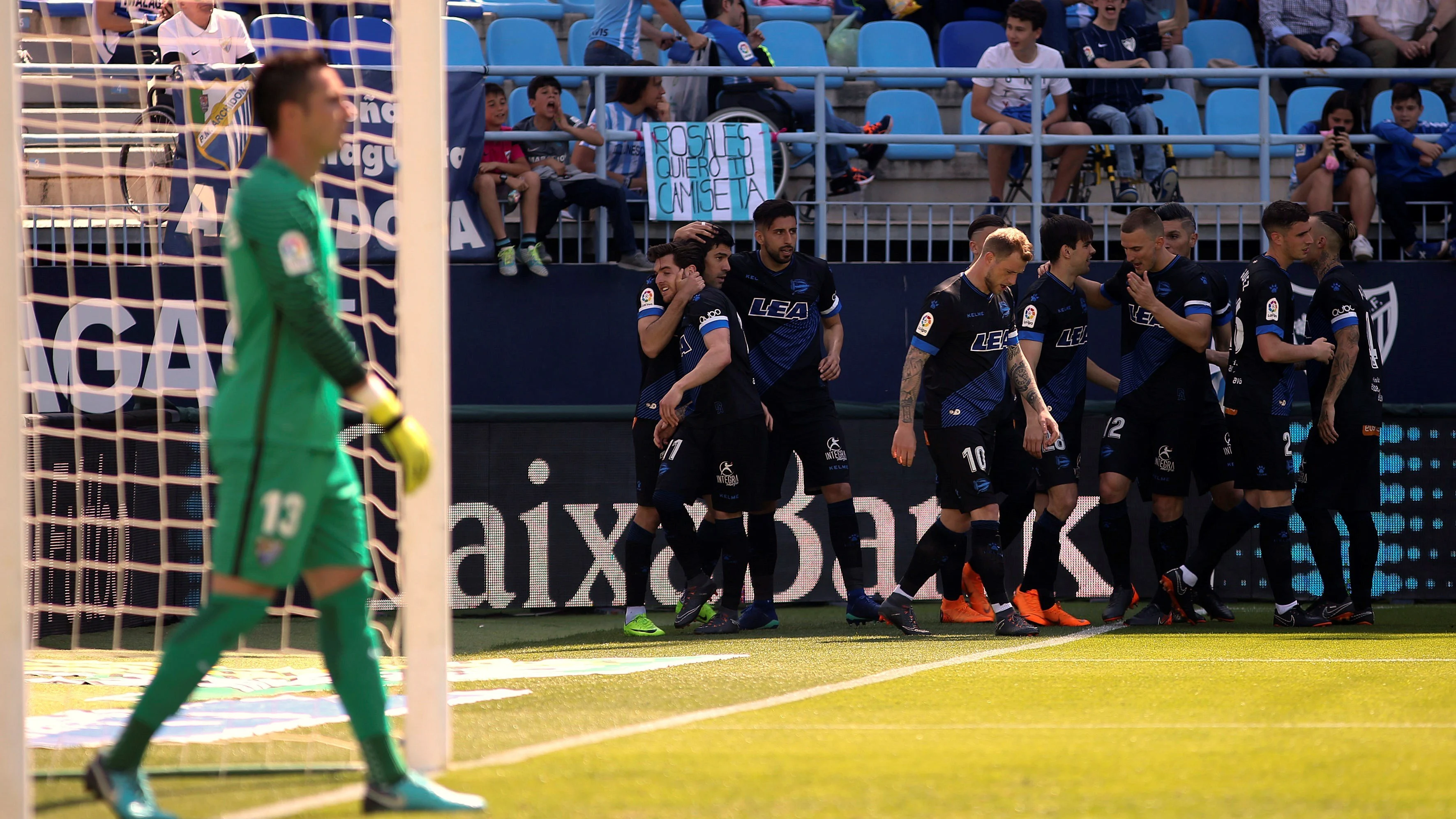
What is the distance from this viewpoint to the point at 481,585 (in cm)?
1012

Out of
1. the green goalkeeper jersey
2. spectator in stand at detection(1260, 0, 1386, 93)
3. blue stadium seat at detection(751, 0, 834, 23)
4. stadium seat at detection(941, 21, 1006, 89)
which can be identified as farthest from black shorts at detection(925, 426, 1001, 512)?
spectator in stand at detection(1260, 0, 1386, 93)

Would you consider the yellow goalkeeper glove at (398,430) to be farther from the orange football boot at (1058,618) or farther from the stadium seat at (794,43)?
the stadium seat at (794,43)

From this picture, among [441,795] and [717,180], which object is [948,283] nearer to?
[717,180]

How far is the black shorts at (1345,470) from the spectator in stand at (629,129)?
5056mm

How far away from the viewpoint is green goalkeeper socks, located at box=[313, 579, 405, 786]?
3.71 meters

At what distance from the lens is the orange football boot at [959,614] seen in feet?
30.2

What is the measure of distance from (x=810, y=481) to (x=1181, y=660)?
8.69 ft

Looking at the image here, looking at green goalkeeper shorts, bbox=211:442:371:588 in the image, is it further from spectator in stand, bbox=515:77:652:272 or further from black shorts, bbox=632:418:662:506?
spectator in stand, bbox=515:77:652:272

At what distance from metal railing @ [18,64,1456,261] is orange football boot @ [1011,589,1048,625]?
3.50m

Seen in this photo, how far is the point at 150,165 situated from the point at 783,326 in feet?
12.5

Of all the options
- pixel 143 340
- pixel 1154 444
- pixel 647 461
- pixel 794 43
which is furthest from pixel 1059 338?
pixel 143 340

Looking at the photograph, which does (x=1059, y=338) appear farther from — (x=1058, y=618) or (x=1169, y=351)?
(x=1058, y=618)

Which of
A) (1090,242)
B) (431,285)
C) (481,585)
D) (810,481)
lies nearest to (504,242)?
(481,585)

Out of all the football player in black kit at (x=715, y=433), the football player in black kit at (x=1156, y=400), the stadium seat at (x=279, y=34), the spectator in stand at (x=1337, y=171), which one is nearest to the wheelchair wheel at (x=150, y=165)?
the stadium seat at (x=279, y=34)
